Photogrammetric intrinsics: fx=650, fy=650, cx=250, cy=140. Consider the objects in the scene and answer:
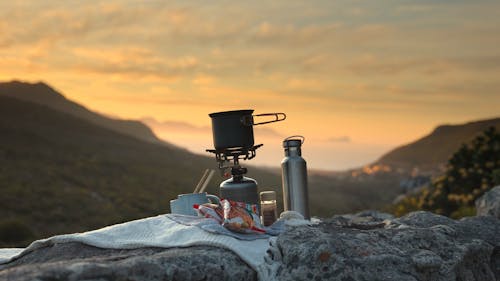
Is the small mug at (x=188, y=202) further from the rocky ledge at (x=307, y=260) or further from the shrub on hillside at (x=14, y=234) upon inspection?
the shrub on hillside at (x=14, y=234)

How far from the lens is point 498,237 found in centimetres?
491

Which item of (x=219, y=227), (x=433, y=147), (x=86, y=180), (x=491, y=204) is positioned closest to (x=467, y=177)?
(x=491, y=204)

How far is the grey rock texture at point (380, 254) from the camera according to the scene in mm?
3736

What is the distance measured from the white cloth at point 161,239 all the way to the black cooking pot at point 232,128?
65cm

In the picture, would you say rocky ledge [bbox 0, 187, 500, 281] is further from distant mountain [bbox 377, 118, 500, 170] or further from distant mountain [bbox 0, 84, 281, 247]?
distant mountain [bbox 377, 118, 500, 170]

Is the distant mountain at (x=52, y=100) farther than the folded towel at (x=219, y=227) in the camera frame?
Yes

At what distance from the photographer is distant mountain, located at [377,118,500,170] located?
226ft

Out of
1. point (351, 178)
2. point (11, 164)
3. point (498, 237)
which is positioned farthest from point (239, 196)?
point (351, 178)

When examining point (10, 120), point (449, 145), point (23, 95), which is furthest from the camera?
point (23, 95)

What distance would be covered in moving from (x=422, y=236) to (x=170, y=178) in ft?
118

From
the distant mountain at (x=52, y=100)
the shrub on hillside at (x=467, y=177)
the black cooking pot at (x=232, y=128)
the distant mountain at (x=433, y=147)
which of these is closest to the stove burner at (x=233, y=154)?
the black cooking pot at (x=232, y=128)

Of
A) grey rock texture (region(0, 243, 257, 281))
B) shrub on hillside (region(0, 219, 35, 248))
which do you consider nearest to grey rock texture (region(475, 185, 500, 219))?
grey rock texture (region(0, 243, 257, 281))

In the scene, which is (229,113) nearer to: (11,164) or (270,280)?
(270,280)

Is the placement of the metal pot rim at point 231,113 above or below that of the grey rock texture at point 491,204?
above
